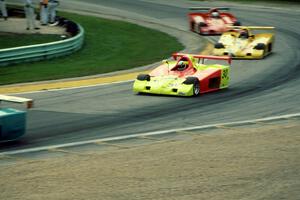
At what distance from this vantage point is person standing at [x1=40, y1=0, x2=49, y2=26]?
35.4m

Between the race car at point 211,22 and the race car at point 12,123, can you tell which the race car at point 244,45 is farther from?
the race car at point 12,123

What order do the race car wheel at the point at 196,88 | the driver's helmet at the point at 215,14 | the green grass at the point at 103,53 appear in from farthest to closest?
the driver's helmet at the point at 215,14 → the green grass at the point at 103,53 → the race car wheel at the point at 196,88

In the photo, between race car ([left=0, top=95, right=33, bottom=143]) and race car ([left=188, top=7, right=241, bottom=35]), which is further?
race car ([left=188, top=7, right=241, bottom=35])

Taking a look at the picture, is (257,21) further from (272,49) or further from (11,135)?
(11,135)

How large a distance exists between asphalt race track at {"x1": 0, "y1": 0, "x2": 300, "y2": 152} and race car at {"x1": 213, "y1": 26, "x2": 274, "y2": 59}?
53 centimetres

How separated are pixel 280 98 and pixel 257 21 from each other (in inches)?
808

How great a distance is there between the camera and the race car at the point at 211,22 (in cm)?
3616

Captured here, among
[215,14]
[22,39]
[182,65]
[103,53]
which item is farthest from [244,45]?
[22,39]

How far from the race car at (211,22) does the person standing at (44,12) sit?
23.4 feet

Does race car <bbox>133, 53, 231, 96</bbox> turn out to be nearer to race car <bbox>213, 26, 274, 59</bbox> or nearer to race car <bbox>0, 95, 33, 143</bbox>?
race car <bbox>213, 26, 274, 59</bbox>

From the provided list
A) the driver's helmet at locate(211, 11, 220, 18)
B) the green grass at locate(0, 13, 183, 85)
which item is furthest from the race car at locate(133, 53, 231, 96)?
the driver's helmet at locate(211, 11, 220, 18)

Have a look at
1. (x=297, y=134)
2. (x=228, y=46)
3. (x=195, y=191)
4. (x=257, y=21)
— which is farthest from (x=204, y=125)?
(x=257, y=21)

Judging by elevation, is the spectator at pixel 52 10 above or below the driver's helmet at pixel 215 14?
below

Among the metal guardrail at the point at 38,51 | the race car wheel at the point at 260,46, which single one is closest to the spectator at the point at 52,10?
the metal guardrail at the point at 38,51
